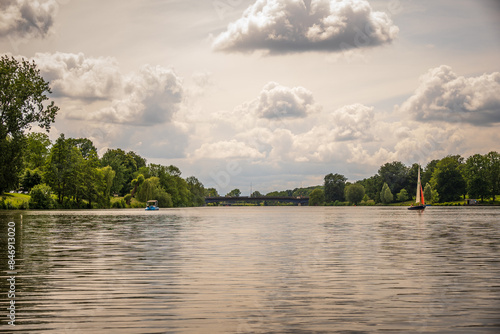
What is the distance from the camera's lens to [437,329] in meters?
10.7

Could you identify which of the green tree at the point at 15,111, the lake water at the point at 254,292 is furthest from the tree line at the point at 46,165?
the lake water at the point at 254,292

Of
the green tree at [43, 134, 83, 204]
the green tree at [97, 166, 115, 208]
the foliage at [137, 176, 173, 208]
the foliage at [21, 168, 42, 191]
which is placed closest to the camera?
the green tree at [43, 134, 83, 204]

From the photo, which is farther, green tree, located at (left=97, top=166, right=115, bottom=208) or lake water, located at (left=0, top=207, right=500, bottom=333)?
green tree, located at (left=97, top=166, right=115, bottom=208)

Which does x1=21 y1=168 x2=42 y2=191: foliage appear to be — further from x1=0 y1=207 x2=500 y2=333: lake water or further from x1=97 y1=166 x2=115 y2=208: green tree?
x1=0 y1=207 x2=500 y2=333: lake water

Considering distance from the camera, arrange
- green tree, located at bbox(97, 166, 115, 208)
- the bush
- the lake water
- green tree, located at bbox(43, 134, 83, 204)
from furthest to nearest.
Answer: green tree, located at bbox(97, 166, 115, 208) → green tree, located at bbox(43, 134, 83, 204) → the bush → the lake water

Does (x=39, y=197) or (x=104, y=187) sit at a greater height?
(x=104, y=187)

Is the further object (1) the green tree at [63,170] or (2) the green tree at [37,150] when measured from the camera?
(2) the green tree at [37,150]

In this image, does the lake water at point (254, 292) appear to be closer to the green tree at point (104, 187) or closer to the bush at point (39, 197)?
the bush at point (39, 197)

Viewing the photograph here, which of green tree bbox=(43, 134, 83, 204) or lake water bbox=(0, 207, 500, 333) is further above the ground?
green tree bbox=(43, 134, 83, 204)

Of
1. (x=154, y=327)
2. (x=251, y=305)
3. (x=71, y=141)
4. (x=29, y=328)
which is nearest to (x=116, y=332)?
(x=154, y=327)

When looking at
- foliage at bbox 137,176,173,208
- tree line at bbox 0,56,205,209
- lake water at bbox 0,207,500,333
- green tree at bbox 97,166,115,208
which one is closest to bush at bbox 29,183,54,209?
tree line at bbox 0,56,205,209

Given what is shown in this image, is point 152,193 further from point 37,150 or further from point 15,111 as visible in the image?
point 15,111

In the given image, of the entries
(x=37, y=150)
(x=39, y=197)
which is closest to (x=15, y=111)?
(x=39, y=197)

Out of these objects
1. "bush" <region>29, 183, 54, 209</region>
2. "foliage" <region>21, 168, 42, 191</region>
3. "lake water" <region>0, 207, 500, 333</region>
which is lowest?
"lake water" <region>0, 207, 500, 333</region>
